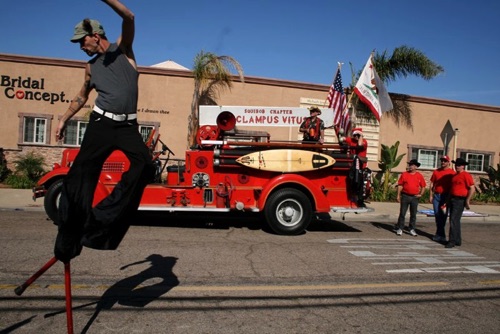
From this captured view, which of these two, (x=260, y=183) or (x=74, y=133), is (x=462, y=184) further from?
(x=74, y=133)

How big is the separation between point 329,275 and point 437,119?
53.0ft

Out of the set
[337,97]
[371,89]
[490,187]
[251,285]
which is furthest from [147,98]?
[490,187]

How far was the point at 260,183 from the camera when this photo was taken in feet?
31.0

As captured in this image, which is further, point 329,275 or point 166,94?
point 166,94

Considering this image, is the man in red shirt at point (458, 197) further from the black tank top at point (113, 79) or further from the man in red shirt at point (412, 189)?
the black tank top at point (113, 79)

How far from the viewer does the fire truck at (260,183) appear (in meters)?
9.12

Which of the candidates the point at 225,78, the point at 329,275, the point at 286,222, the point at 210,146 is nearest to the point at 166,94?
the point at 225,78

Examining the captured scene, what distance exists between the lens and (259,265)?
20.4ft

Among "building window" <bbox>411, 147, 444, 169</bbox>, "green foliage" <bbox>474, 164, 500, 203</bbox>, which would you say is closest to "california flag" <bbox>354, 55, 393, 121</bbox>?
"building window" <bbox>411, 147, 444, 169</bbox>

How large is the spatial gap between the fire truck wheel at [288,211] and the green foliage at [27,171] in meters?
10.1

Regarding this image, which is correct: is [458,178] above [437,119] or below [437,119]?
below

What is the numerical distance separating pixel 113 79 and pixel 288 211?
238 inches

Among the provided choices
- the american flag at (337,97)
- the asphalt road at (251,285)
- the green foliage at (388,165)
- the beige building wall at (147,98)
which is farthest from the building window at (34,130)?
the green foliage at (388,165)

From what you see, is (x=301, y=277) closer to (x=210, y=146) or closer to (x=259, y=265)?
(x=259, y=265)
